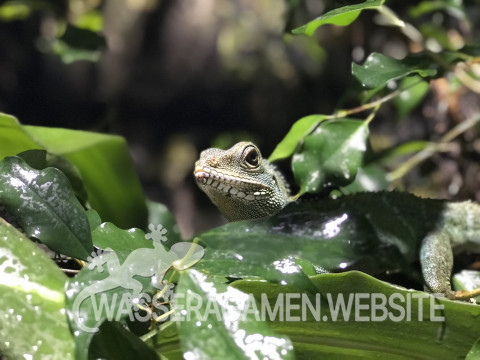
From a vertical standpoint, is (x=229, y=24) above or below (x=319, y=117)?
below

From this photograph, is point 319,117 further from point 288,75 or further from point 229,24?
point 229,24

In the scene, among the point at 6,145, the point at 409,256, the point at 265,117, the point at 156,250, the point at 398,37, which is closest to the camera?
the point at 156,250

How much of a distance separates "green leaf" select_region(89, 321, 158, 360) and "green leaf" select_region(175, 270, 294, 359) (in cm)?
14

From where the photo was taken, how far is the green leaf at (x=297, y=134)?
171 cm

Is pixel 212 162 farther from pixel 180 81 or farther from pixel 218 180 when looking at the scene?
pixel 180 81

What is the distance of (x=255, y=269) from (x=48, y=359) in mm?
398

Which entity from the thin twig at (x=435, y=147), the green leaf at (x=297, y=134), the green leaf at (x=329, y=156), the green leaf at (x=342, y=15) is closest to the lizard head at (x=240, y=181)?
the green leaf at (x=297, y=134)

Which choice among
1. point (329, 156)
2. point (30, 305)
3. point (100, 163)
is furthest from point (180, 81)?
point (30, 305)

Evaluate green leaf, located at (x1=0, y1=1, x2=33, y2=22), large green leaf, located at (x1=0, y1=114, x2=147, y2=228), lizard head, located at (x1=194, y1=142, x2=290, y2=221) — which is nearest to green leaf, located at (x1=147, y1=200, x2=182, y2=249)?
large green leaf, located at (x1=0, y1=114, x2=147, y2=228)

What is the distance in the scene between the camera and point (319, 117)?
171 centimetres

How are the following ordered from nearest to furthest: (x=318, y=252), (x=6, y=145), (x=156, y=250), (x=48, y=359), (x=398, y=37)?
(x=48, y=359), (x=156, y=250), (x=318, y=252), (x=6, y=145), (x=398, y=37)

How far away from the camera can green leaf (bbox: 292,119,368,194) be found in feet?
5.33

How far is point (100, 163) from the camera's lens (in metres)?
1.67

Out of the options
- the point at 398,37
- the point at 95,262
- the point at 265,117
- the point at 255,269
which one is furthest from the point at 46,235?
the point at 265,117
